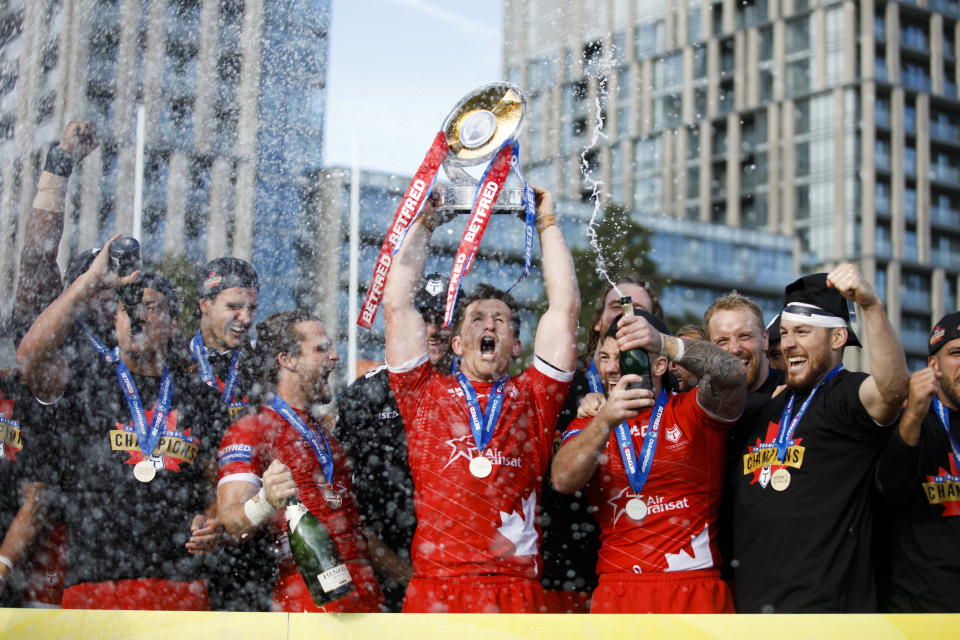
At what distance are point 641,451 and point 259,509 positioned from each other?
4.59 feet

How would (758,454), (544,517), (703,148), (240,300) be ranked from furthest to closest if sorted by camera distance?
(703,148) < (240,300) < (544,517) < (758,454)

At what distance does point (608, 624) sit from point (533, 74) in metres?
27.4

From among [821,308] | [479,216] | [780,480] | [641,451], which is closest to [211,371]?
[479,216]

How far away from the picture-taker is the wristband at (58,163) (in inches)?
190

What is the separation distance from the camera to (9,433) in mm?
4641

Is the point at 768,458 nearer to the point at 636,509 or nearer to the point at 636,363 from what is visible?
the point at 636,509

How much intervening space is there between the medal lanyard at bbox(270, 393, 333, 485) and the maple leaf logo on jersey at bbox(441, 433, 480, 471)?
0.54 m

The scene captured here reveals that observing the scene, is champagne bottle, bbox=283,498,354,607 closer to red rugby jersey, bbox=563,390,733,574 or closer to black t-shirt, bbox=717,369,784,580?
red rugby jersey, bbox=563,390,733,574

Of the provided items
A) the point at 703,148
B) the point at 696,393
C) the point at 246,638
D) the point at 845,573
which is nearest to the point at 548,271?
the point at 696,393

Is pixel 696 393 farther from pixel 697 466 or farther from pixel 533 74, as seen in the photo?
pixel 533 74

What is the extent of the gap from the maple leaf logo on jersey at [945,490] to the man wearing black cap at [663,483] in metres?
0.74

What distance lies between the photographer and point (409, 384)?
162 inches

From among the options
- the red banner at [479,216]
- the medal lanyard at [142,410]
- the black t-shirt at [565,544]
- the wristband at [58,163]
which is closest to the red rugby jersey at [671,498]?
the black t-shirt at [565,544]

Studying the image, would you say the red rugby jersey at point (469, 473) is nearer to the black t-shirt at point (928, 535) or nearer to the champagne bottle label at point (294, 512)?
the champagne bottle label at point (294, 512)
